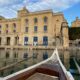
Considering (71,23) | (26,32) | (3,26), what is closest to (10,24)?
(3,26)

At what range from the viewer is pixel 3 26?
56.6 meters

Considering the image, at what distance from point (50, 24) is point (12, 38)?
14.9m

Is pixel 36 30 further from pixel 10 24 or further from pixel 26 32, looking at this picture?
pixel 10 24

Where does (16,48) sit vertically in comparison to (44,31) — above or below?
below

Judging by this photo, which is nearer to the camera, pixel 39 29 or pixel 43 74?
pixel 43 74

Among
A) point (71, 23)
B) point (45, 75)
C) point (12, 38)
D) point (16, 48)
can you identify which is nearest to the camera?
point (45, 75)

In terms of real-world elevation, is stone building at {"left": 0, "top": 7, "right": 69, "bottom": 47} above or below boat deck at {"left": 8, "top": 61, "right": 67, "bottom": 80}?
above

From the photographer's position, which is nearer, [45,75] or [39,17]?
[45,75]

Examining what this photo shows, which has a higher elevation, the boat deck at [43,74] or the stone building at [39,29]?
the stone building at [39,29]

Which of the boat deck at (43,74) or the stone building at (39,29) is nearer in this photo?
the boat deck at (43,74)

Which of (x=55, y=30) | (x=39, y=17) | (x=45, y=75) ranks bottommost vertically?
(x=45, y=75)

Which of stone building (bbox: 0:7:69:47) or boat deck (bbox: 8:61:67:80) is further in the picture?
stone building (bbox: 0:7:69:47)

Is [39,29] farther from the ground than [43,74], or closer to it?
farther from the ground

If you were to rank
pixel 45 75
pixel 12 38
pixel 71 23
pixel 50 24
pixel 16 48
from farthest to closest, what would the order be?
pixel 71 23
pixel 12 38
pixel 50 24
pixel 16 48
pixel 45 75
